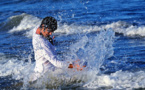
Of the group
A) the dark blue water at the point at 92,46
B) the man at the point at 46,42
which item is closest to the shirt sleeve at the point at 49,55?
the man at the point at 46,42

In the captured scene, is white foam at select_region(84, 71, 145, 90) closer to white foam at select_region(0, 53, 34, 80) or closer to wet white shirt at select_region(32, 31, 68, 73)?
wet white shirt at select_region(32, 31, 68, 73)

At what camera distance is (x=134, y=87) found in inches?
234

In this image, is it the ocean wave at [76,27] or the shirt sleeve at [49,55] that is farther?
the ocean wave at [76,27]

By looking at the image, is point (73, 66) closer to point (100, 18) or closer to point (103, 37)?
point (103, 37)

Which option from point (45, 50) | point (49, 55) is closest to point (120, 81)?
point (49, 55)

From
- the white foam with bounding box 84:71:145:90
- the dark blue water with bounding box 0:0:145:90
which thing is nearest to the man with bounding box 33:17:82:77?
the dark blue water with bounding box 0:0:145:90

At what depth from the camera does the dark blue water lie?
6.40m

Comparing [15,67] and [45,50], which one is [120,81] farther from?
[15,67]

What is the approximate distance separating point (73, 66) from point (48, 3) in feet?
63.0

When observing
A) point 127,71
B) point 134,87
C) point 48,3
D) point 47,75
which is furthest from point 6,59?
point 48,3

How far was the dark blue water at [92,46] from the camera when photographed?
6.40m

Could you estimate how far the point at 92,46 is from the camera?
6.81 meters

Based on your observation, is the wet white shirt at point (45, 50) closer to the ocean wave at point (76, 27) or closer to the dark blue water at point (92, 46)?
the dark blue water at point (92, 46)

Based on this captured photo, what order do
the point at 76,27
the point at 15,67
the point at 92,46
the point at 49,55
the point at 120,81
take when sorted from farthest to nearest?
the point at 76,27, the point at 15,67, the point at 92,46, the point at 120,81, the point at 49,55
